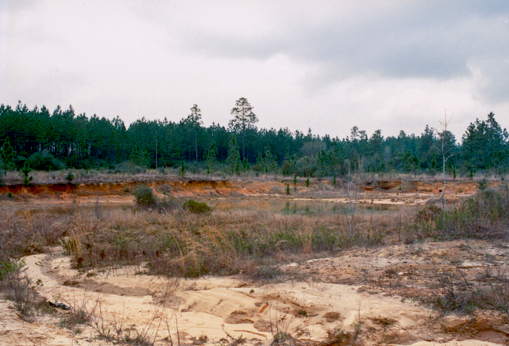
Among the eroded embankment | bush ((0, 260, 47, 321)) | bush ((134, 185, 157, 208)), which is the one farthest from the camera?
the eroded embankment

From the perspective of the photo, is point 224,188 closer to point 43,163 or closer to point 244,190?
point 244,190

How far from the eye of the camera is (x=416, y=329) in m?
5.19

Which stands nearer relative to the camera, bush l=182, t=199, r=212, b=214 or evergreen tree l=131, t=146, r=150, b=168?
bush l=182, t=199, r=212, b=214

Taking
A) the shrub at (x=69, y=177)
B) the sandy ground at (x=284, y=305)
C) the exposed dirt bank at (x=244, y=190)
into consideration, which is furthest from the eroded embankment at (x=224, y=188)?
the sandy ground at (x=284, y=305)

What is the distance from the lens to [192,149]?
8000 cm

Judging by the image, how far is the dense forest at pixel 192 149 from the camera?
5625 centimetres

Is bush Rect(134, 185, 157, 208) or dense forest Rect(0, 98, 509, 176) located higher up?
dense forest Rect(0, 98, 509, 176)

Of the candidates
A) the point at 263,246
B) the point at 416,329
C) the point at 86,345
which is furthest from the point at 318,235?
the point at 86,345

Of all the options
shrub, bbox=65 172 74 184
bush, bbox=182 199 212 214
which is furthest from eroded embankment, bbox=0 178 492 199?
bush, bbox=182 199 212 214

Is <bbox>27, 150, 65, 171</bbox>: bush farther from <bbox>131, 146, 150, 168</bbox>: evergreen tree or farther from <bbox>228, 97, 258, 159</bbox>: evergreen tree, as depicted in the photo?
<bbox>228, 97, 258, 159</bbox>: evergreen tree

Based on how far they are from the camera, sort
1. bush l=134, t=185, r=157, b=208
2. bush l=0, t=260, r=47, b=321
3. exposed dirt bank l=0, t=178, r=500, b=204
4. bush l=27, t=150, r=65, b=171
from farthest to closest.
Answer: bush l=27, t=150, r=65, b=171 → exposed dirt bank l=0, t=178, r=500, b=204 → bush l=134, t=185, r=157, b=208 → bush l=0, t=260, r=47, b=321

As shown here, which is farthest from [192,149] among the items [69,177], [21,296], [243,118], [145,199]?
[21,296]

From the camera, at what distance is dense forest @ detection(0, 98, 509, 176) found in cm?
5625

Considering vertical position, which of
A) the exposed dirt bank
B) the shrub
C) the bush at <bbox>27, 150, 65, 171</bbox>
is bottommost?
the exposed dirt bank
